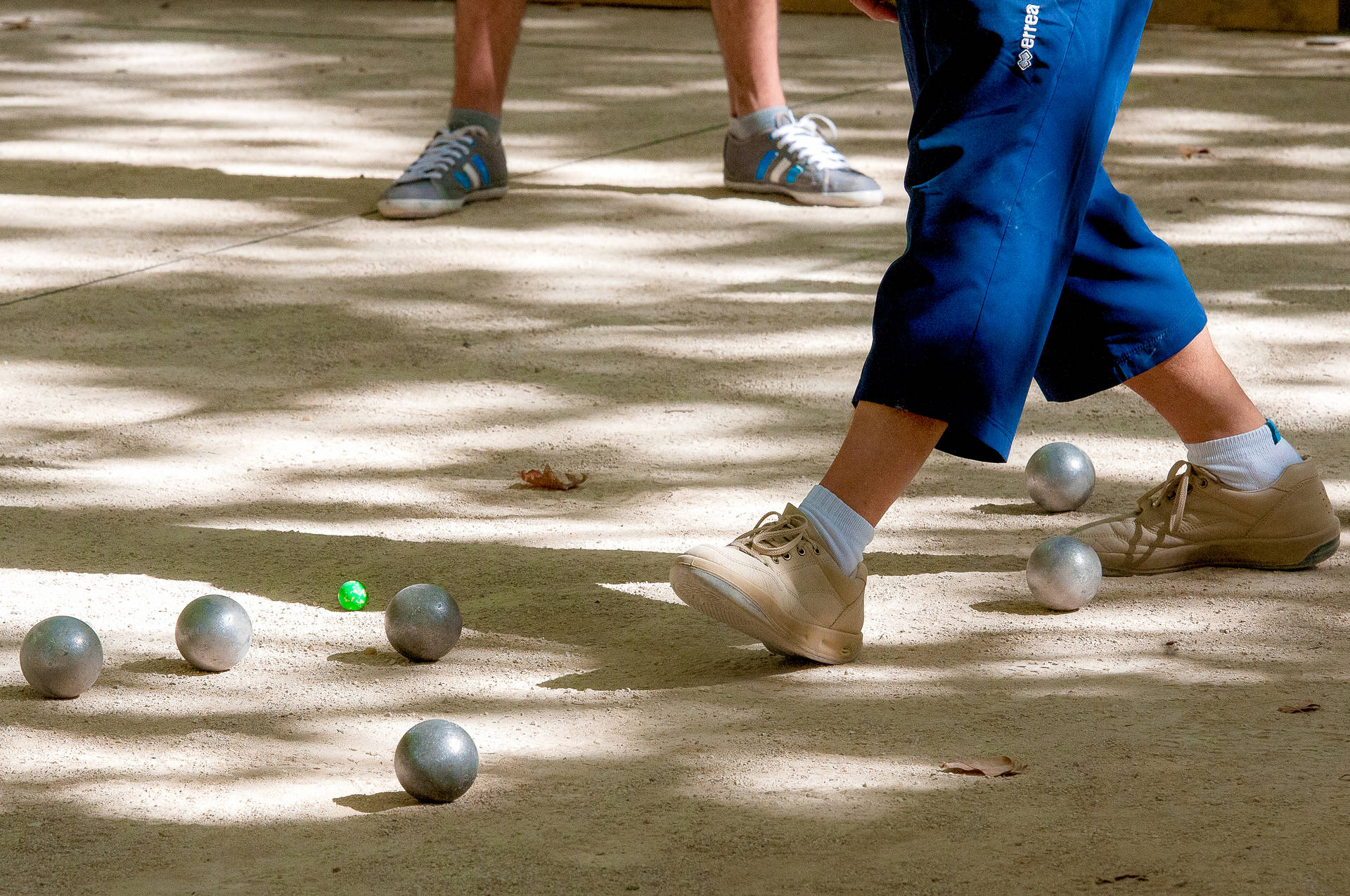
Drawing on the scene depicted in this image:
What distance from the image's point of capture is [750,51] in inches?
236

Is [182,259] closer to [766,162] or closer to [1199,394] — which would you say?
[766,162]

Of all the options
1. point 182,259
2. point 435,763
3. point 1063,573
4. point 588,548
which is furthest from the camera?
point 182,259

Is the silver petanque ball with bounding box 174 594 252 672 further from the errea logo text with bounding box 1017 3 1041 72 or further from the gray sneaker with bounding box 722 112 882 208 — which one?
the gray sneaker with bounding box 722 112 882 208

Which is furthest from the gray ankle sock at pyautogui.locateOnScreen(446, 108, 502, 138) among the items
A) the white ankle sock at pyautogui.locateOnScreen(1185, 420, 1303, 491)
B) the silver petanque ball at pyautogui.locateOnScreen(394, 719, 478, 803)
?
the silver petanque ball at pyautogui.locateOnScreen(394, 719, 478, 803)

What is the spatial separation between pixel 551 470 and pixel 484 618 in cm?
75

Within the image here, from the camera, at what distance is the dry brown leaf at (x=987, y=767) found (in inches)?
92.1

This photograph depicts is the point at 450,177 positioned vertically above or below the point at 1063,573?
above

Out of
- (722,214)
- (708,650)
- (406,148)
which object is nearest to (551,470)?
(708,650)

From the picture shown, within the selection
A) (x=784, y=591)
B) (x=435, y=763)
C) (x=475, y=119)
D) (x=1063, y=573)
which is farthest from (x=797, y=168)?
(x=435, y=763)

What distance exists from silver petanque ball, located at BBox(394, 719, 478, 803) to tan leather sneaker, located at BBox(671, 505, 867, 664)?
535 mm

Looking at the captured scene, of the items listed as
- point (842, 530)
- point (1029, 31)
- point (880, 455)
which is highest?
point (1029, 31)

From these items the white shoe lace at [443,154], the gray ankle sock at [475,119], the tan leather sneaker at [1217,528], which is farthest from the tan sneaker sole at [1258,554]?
the gray ankle sock at [475,119]

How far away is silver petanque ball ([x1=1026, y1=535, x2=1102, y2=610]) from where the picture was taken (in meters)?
2.90

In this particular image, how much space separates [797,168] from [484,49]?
116cm
